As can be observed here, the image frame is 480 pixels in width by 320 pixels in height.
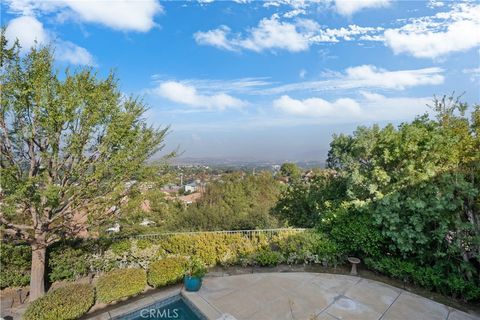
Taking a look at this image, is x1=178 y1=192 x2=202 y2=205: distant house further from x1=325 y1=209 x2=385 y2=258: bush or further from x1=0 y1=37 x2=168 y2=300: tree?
x1=0 y1=37 x2=168 y2=300: tree

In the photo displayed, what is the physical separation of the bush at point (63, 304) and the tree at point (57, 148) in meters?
1.23

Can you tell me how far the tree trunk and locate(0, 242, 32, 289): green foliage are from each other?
18.9 inches

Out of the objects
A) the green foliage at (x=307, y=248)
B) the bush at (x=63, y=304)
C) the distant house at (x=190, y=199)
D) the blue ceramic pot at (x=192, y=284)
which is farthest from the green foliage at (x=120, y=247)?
A: the distant house at (x=190, y=199)

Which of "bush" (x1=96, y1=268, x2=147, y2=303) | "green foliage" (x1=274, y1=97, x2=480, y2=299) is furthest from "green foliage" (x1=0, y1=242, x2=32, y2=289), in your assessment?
"green foliage" (x1=274, y1=97, x2=480, y2=299)

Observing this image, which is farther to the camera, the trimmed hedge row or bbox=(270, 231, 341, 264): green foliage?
bbox=(270, 231, 341, 264): green foliage

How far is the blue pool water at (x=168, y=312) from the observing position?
5219mm

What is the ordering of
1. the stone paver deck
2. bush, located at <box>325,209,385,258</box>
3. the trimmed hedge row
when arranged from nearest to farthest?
the stone paver deck, the trimmed hedge row, bush, located at <box>325,209,385,258</box>

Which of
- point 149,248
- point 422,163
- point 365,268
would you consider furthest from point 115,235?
point 422,163

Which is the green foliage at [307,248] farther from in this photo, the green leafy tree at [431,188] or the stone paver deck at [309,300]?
→ the green leafy tree at [431,188]

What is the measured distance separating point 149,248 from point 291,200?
26.8ft

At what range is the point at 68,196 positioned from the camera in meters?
5.53

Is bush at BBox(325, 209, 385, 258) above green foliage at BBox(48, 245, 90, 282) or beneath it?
above

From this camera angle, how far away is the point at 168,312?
213 inches

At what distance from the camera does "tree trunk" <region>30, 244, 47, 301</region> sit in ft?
18.4
